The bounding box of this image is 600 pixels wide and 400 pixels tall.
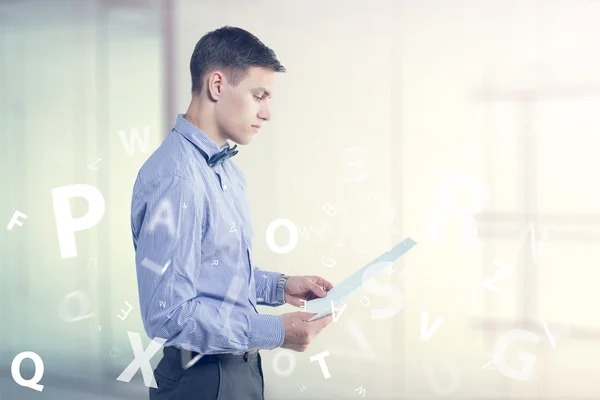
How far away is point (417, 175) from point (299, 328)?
1.31 metres

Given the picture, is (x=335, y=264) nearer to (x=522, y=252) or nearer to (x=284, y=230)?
(x=284, y=230)

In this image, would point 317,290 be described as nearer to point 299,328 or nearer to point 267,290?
point 267,290

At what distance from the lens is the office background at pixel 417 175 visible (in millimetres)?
2299

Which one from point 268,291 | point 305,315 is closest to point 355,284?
point 305,315

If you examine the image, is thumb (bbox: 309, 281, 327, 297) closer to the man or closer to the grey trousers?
the man

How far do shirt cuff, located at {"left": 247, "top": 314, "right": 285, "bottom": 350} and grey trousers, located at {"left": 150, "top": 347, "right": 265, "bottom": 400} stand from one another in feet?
0.26

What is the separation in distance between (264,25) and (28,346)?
5.73 ft

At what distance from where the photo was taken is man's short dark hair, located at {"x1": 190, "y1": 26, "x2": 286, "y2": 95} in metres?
1.35

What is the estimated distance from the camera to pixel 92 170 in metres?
3.01

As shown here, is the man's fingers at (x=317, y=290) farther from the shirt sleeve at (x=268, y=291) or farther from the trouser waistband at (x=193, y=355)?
the trouser waistband at (x=193, y=355)

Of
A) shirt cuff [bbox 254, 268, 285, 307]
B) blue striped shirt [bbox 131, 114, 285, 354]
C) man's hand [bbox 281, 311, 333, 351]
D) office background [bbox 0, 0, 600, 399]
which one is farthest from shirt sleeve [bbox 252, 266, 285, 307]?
office background [bbox 0, 0, 600, 399]

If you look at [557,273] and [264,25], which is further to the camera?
[264,25]

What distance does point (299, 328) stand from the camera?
1.21 m

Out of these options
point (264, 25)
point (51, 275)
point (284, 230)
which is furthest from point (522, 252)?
point (51, 275)
